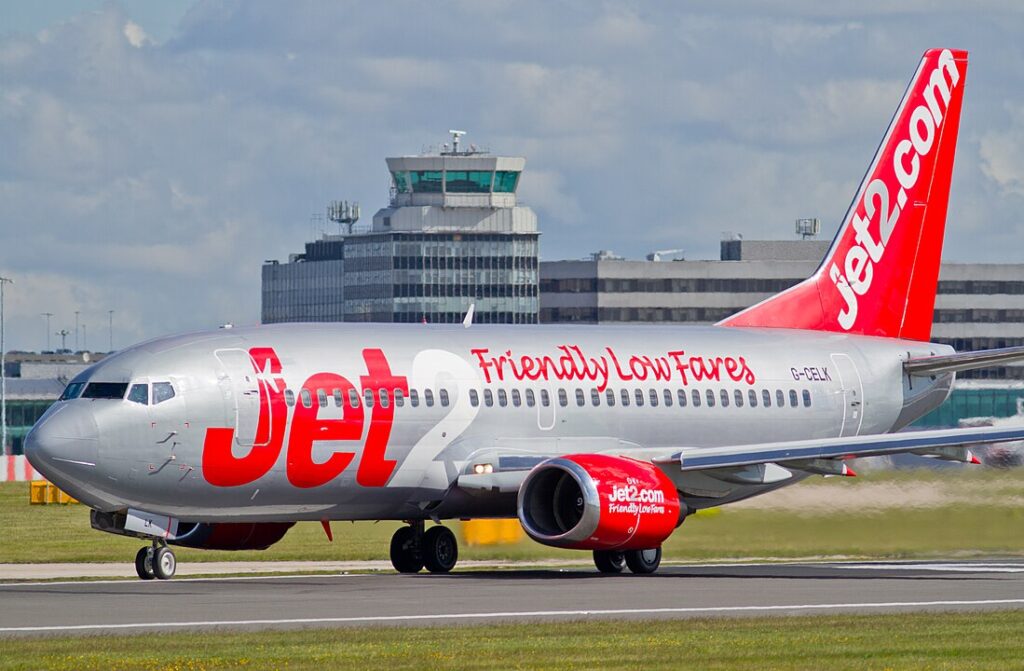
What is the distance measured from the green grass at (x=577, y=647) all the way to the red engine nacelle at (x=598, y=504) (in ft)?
27.7

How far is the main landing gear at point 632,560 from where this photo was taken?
37.2 metres

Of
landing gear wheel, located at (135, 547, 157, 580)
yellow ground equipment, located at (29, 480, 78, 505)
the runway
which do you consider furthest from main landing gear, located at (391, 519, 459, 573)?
yellow ground equipment, located at (29, 480, 78, 505)

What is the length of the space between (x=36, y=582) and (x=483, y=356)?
29.3 ft

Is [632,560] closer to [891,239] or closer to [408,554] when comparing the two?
[408,554]

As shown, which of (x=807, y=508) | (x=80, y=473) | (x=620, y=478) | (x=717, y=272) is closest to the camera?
(x=80, y=473)

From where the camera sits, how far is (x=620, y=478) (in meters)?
35.5

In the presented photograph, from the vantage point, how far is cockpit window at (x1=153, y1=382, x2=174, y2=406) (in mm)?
33938

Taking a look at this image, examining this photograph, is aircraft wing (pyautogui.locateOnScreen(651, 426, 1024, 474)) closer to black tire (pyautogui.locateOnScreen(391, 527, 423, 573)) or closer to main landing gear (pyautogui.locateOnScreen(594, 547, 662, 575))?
main landing gear (pyautogui.locateOnScreen(594, 547, 662, 575))

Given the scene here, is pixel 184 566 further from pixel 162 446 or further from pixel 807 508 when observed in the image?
pixel 807 508

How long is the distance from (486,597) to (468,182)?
5946 inches

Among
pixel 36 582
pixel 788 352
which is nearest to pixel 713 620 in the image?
pixel 36 582

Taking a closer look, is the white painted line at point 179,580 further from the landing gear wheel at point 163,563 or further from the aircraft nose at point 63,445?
the aircraft nose at point 63,445

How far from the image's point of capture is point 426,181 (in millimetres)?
180375

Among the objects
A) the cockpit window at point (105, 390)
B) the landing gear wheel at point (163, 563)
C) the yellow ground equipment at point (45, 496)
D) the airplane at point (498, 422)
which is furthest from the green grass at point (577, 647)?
the yellow ground equipment at point (45, 496)
